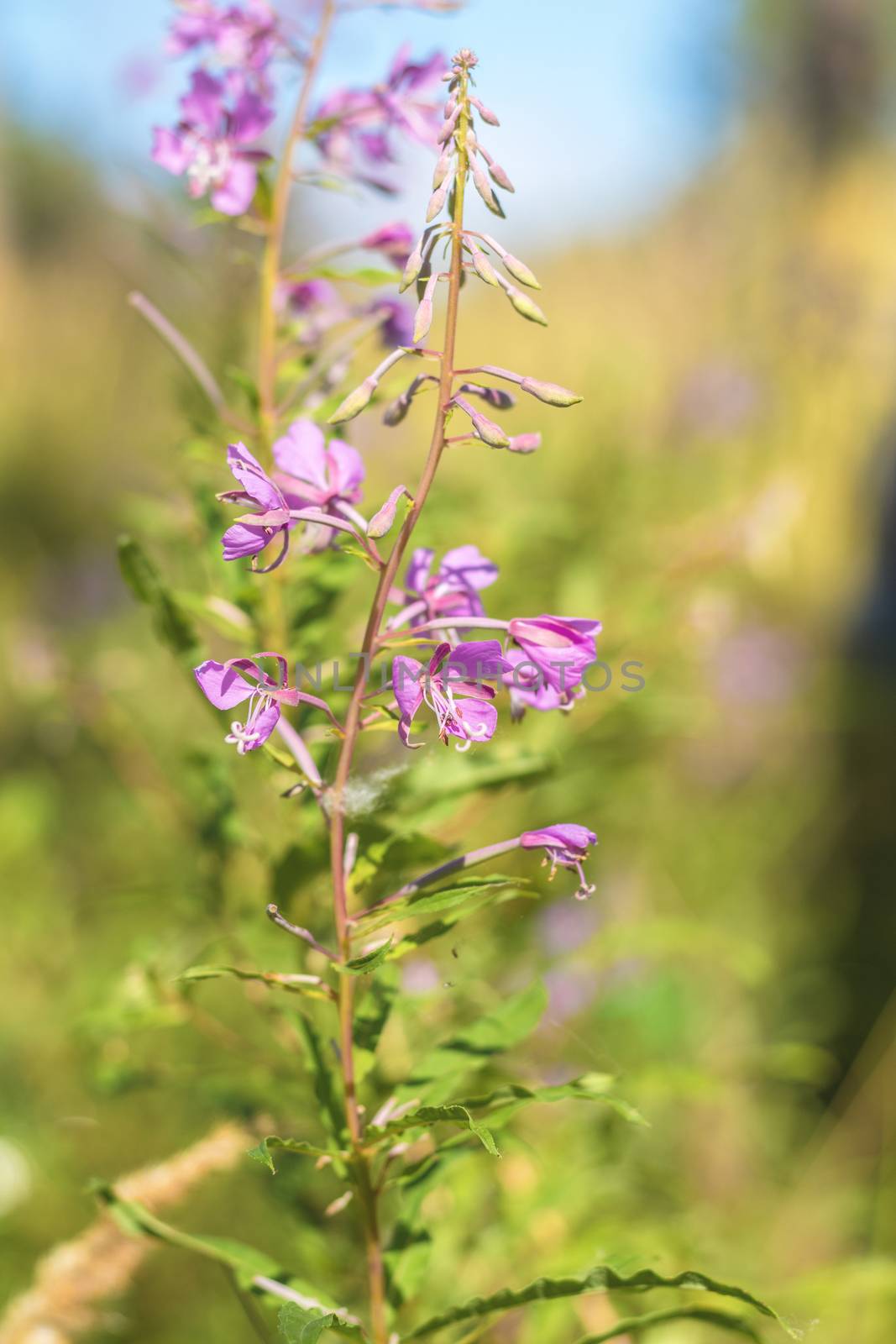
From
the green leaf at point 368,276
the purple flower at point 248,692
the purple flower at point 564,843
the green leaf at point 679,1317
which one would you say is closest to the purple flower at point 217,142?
Result: the green leaf at point 368,276

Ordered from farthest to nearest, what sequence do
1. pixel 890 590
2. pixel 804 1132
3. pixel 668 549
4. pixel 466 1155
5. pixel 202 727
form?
pixel 890 590 → pixel 202 727 → pixel 804 1132 → pixel 668 549 → pixel 466 1155

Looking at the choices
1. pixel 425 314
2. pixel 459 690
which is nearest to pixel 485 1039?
pixel 459 690

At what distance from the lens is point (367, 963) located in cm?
79

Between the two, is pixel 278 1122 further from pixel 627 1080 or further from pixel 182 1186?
pixel 627 1080

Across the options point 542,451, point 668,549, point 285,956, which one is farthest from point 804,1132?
point 285,956

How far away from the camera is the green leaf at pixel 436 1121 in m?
0.76

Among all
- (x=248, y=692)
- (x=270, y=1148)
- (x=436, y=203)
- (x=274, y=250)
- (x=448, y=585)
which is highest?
(x=274, y=250)

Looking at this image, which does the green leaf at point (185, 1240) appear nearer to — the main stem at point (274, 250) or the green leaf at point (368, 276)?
the main stem at point (274, 250)

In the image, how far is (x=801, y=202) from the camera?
6262 mm

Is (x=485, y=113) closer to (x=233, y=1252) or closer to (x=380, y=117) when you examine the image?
(x=380, y=117)

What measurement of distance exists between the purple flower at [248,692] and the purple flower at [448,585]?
0.46 ft

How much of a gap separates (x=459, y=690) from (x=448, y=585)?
0.14 metres

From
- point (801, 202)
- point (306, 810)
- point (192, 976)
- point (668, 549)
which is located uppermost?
point (801, 202)

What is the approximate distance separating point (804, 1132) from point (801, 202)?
5359mm
